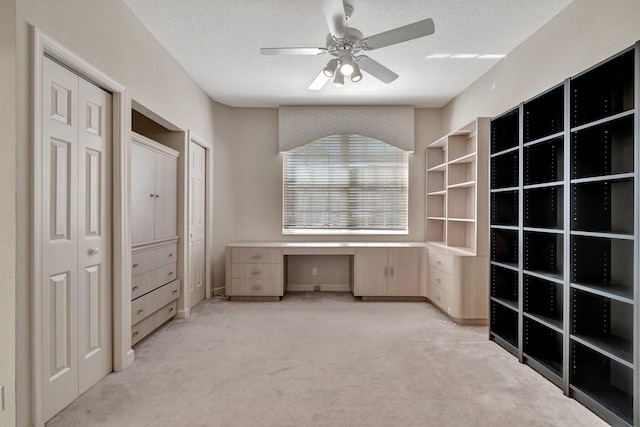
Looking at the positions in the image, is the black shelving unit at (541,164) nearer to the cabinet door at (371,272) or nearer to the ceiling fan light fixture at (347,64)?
the ceiling fan light fixture at (347,64)

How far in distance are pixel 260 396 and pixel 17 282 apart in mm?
1491

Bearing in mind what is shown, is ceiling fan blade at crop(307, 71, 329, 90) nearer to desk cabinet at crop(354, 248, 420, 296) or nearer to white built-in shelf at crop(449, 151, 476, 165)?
white built-in shelf at crop(449, 151, 476, 165)

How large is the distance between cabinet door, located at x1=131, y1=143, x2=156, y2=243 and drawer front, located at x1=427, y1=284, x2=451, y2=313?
3.16 m

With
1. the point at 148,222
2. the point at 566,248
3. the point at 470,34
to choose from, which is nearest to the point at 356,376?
the point at 566,248

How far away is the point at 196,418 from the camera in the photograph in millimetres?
2107

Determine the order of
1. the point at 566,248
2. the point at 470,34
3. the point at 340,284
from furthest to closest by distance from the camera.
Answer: the point at 340,284 < the point at 470,34 < the point at 566,248

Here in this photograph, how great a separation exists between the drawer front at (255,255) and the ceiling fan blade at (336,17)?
2.93 m

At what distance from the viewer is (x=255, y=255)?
4855 millimetres

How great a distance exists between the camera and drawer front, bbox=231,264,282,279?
484 cm

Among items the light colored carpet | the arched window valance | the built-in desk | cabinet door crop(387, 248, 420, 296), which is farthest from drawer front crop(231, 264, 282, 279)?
the arched window valance

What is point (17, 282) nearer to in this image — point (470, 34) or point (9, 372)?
point (9, 372)

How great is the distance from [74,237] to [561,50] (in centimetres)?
373

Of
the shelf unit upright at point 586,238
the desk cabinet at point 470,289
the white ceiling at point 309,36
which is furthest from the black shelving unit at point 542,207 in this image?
the white ceiling at point 309,36

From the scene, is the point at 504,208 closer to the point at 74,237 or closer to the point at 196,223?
the point at 74,237
